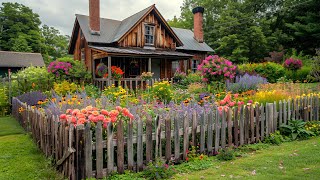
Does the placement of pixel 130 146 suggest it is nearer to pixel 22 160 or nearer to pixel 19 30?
pixel 22 160

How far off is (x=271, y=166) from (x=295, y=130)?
2.68 metres

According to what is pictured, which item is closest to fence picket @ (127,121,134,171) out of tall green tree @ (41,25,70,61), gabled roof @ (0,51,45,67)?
gabled roof @ (0,51,45,67)

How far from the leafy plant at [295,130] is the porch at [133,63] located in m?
9.06

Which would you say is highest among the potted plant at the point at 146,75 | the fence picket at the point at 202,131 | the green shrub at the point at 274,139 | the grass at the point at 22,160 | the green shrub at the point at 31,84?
the potted plant at the point at 146,75

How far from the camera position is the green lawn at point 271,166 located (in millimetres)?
4125

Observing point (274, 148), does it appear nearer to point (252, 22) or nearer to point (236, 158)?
point (236, 158)

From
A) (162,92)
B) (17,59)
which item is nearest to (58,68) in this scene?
(162,92)

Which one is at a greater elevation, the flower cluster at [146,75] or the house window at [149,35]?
the house window at [149,35]

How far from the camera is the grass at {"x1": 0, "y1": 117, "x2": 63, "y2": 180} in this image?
449 centimetres

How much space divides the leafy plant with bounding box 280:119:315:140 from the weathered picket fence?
294 millimetres

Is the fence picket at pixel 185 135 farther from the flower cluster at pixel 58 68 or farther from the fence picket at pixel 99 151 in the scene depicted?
the flower cluster at pixel 58 68

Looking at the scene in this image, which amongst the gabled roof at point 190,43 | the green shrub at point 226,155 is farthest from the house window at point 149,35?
the green shrub at point 226,155

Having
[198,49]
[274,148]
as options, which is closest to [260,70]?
[198,49]

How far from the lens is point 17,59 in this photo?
3681 cm
